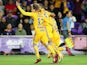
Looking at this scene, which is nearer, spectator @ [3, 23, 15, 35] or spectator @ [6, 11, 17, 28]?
spectator @ [3, 23, 15, 35]

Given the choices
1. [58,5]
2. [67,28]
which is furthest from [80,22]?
[67,28]

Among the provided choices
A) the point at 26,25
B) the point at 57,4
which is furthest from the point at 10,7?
the point at 57,4

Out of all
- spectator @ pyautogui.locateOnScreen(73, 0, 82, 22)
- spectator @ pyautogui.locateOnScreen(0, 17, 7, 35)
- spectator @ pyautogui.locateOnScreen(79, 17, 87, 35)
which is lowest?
spectator @ pyautogui.locateOnScreen(79, 17, 87, 35)

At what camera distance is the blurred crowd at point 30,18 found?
19.5 meters

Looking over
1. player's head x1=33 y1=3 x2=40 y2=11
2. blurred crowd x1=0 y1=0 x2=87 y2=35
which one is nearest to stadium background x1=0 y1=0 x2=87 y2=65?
blurred crowd x1=0 y1=0 x2=87 y2=35

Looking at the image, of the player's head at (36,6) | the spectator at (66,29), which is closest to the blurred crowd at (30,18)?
the spectator at (66,29)

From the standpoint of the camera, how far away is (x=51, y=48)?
45.3 feet

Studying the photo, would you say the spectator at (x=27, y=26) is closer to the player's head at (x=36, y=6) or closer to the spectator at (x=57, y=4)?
the spectator at (x=57, y=4)

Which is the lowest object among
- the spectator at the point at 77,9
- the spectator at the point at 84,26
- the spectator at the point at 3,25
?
the spectator at the point at 84,26

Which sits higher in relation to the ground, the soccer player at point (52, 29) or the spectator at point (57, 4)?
the spectator at point (57, 4)

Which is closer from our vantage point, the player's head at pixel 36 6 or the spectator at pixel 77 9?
the player's head at pixel 36 6

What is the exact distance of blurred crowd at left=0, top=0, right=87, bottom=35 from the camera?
19.5 metres

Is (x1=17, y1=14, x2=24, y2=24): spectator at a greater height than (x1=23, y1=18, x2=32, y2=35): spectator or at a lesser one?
greater

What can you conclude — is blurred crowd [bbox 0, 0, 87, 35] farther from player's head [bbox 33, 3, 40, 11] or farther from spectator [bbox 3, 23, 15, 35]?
player's head [bbox 33, 3, 40, 11]
